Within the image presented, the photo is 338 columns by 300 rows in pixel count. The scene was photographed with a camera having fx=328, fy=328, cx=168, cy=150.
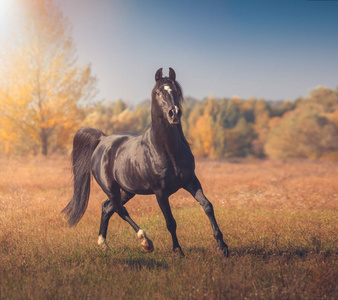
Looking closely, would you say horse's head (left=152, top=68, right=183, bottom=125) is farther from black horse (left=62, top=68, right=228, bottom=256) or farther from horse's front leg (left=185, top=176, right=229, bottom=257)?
horse's front leg (left=185, top=176, right=229, bottom=257)

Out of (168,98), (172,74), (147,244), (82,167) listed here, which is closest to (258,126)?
(82,167)

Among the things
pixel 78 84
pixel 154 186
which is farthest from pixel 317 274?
pixel 78 84

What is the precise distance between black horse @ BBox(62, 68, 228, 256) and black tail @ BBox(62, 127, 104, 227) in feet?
1.70

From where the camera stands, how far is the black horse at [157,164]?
4406 millimetres

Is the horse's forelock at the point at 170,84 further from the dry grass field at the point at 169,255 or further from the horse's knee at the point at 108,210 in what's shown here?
the horse's knee at the point at 108,210

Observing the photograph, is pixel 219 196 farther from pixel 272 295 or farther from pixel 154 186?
pixel 272 295

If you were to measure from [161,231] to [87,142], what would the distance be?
2311 millimetres

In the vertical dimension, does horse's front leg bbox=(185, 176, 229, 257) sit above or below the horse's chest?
below

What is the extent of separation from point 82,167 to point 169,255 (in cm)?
286

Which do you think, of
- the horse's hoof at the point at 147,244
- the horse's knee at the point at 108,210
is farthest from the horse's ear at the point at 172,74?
the horse's knee at the point at 108,210

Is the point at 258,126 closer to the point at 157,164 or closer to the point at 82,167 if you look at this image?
the point at 82,167

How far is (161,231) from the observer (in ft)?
21.1

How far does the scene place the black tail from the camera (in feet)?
21.3

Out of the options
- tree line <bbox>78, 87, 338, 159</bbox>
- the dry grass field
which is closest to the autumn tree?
tree line <bbox>78, 87, 338, 159</bbox>
